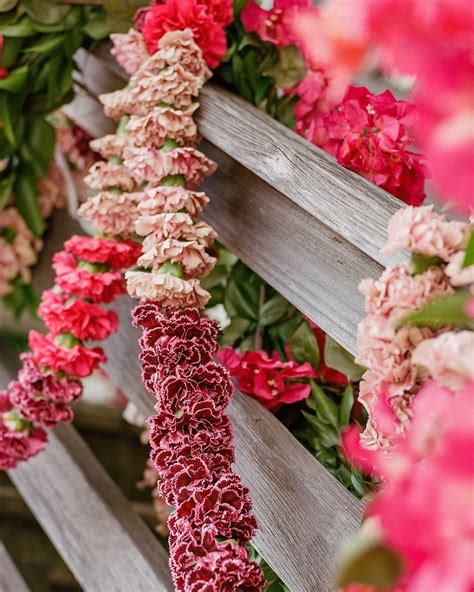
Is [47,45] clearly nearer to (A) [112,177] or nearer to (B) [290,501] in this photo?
(A) [112,177]

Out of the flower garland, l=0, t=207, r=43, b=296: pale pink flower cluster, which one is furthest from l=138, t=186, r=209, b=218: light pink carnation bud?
l=0, t=207, r=43, b=296: pale pink flower cluster

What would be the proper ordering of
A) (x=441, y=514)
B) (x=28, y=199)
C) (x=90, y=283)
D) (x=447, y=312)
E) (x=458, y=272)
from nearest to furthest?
(x=441, y=514)
(x=447, y=312)
(x=458, y=272)
(x=90, y=283)
(x=28, y=199)

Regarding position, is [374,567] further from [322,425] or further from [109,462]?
[109,462]

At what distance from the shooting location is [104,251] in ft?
3.94

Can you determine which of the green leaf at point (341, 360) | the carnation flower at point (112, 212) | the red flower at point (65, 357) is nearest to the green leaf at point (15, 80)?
the carnation flower at point (112, 212)

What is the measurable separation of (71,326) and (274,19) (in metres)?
0.53

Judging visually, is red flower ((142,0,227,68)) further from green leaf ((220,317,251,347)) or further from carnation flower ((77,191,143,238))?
green leaf ((220,317,251,347))

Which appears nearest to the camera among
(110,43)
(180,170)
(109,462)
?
(180,170)

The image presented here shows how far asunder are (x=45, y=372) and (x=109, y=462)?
3.43 ft

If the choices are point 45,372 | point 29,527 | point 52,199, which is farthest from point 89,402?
point 45,372

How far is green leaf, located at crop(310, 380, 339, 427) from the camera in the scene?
47.4 inches

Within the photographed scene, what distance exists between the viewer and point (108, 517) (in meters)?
1.46

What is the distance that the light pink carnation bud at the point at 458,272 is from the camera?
2.31ft

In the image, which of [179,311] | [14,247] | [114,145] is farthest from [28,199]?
[179,311]
